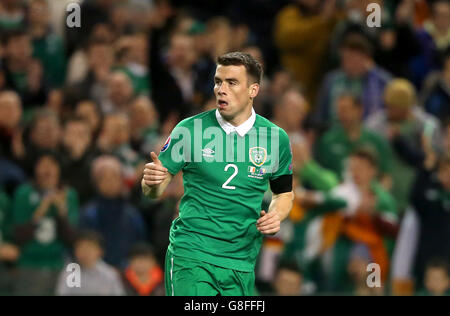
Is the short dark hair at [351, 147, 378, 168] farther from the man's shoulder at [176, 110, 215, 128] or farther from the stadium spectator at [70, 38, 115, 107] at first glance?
the man's shoulder at [176, 110, 215, 128]

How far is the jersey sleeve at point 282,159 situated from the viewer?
579cm

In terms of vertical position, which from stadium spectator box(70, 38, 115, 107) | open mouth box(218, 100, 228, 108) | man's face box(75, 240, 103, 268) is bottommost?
man's face box(75, 240, 103, 268)

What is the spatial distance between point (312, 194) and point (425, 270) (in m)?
1.29

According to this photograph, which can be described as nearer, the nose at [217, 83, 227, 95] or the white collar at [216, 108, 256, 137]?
the nose at [217, 83, 227, 95]

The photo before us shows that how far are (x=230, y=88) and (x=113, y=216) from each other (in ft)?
12.1

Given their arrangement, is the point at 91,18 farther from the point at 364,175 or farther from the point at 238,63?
the point at 238,63

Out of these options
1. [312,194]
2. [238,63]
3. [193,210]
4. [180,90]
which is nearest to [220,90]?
[238,63]

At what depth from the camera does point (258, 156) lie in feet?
18.6

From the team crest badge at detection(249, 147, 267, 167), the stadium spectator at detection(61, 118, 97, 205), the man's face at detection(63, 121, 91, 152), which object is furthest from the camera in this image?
the man's face at detection(63, 121, 91, 152)

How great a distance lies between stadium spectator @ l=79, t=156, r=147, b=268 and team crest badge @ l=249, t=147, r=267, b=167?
346 centimetres

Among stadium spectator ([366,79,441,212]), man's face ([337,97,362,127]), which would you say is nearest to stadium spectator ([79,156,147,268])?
man's face ([337,97,362,127])

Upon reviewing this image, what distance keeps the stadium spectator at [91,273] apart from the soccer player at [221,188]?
9.65 feet

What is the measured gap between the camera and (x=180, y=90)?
33.7 feet

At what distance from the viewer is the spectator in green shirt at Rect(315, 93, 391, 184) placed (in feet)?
31.0
